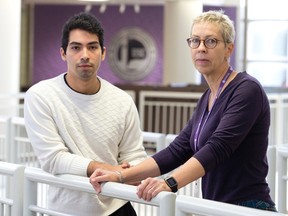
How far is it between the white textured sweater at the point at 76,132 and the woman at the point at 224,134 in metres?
0.20

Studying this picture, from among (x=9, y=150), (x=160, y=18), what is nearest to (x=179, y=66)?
(x=160, y=18)

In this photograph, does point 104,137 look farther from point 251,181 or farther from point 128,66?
point 128,66

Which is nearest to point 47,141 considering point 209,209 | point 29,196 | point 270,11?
point 29,196

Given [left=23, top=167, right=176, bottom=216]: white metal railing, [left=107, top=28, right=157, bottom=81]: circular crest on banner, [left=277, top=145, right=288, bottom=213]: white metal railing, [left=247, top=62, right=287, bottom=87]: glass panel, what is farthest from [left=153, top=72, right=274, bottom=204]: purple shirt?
[left=107, top=28, right=157, bottom=81]: circular crest on banner

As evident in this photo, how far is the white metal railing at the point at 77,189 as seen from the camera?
2.17 m

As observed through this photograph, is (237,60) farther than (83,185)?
Yes

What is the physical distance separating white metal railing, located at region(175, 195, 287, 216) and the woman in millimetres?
169

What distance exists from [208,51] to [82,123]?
0.61m

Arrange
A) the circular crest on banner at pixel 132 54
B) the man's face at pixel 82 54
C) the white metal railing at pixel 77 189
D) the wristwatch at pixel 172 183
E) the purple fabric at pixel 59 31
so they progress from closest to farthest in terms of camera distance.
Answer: the white metal railing at pixel 77 189, the wristwatch at pixel 172 183, the man's face at pixel 82 54, the purple fabric at pixel 59 31, the circular crest on banner at pixel 132 54

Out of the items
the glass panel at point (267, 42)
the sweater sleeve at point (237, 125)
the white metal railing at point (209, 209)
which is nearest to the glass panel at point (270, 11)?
the glass panel at point (267, 42)

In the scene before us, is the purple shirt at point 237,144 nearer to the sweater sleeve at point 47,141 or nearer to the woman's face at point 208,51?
the woman's face at point 208,51

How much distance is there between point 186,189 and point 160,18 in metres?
15.1

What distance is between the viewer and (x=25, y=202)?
104 inches

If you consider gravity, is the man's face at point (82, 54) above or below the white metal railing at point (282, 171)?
above
